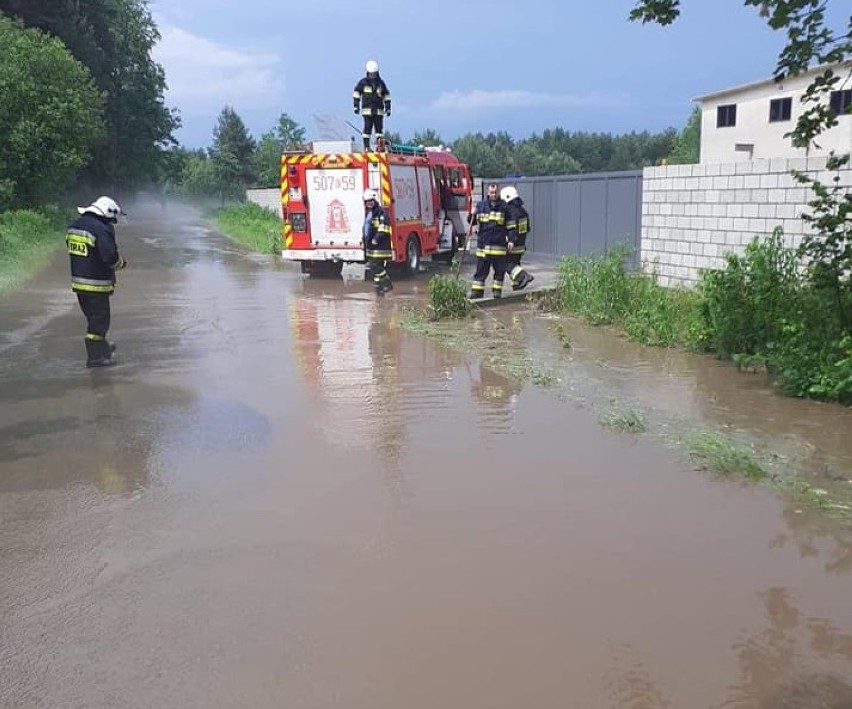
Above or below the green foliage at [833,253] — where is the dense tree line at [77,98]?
above

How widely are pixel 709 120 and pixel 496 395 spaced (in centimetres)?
4712

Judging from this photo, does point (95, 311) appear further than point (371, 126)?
No

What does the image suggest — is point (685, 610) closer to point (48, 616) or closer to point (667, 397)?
point (48, 616)

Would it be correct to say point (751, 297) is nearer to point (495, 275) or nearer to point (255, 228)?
point (495, 275)

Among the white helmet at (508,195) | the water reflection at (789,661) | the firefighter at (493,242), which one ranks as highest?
the white helmet at (508,195)

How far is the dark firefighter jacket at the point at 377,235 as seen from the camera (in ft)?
47.0

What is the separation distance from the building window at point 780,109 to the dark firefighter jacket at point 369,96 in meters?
32.2

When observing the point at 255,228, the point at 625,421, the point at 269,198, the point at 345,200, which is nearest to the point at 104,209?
the point at 625,421

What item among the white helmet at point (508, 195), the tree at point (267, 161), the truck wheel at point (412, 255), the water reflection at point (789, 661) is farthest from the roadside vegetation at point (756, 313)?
the tree at point (267, 161)

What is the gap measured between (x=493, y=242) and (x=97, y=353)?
6206 mm

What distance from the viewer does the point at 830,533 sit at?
4418 millimetres

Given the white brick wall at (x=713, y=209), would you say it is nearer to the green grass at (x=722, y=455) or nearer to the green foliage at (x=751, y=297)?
the green foliage at (x=751, y=297)

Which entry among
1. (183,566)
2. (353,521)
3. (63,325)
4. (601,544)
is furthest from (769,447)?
(63,325)

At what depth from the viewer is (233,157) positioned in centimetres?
7125
